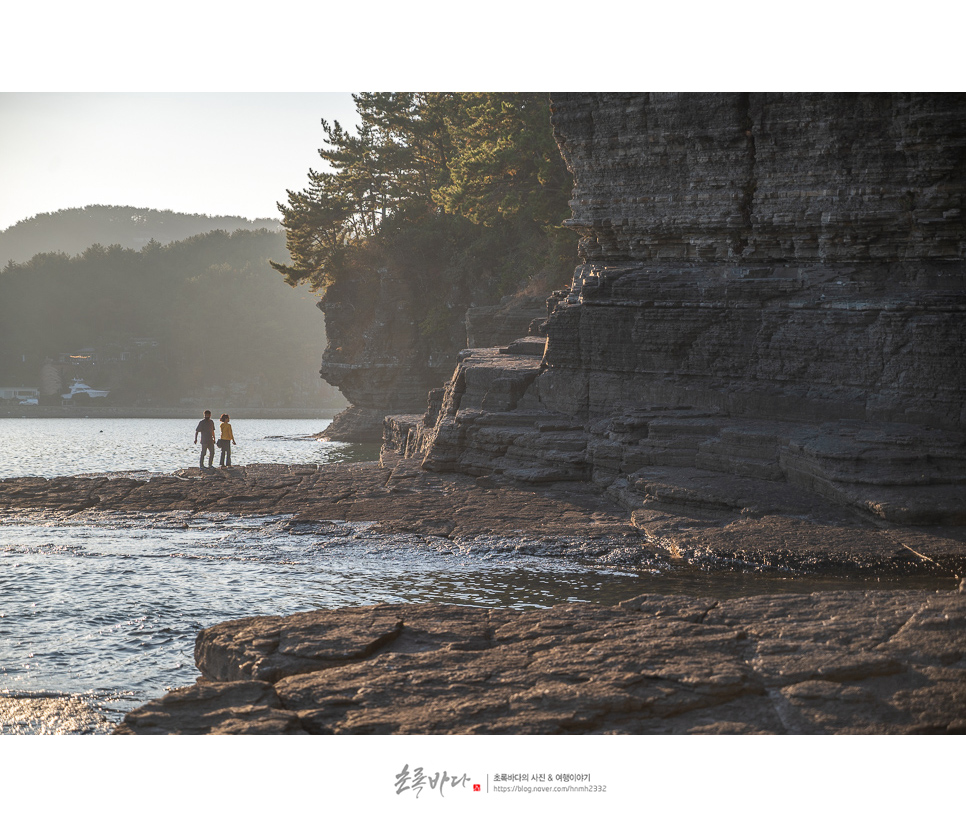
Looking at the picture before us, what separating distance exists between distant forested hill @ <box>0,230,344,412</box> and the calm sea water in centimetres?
8417

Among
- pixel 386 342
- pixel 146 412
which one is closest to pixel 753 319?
pixel 386 342

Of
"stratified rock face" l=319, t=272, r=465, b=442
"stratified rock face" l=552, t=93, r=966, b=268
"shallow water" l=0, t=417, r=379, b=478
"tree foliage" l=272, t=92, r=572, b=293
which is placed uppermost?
"tree foliage" l=272, t=92, r=572, b=293

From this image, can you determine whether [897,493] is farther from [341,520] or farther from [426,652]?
[341,520]

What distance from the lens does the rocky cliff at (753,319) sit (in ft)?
40.2

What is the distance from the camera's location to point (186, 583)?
10672mm

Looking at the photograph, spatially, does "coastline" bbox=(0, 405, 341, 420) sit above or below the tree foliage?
below

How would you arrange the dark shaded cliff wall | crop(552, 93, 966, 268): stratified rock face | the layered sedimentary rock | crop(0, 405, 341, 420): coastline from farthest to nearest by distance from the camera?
crop(0, 405, 341, 420): coastline
the layered sedimentary rock
crop(552, 93, 966, 268): stratified rock face
the dark shaded cliff wall

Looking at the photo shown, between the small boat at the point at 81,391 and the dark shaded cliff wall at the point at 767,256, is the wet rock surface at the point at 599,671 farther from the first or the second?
the small boat at the point at 81,391

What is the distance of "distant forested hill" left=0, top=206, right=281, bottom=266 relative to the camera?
478ft

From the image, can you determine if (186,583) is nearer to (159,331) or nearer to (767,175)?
(767,175)

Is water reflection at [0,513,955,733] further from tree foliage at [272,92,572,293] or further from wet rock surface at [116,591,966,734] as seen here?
tree foliage at [272,92,572,293]

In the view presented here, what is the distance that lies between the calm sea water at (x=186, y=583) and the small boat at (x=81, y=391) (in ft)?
270

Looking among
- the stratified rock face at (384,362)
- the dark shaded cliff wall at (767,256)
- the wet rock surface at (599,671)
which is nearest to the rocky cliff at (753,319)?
the dark shaded cliff wall at (767,256)

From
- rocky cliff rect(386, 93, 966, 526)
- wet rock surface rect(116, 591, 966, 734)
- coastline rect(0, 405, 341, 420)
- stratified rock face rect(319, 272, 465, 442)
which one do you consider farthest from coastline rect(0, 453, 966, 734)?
coastline rect(0, 405, 341, 420)
